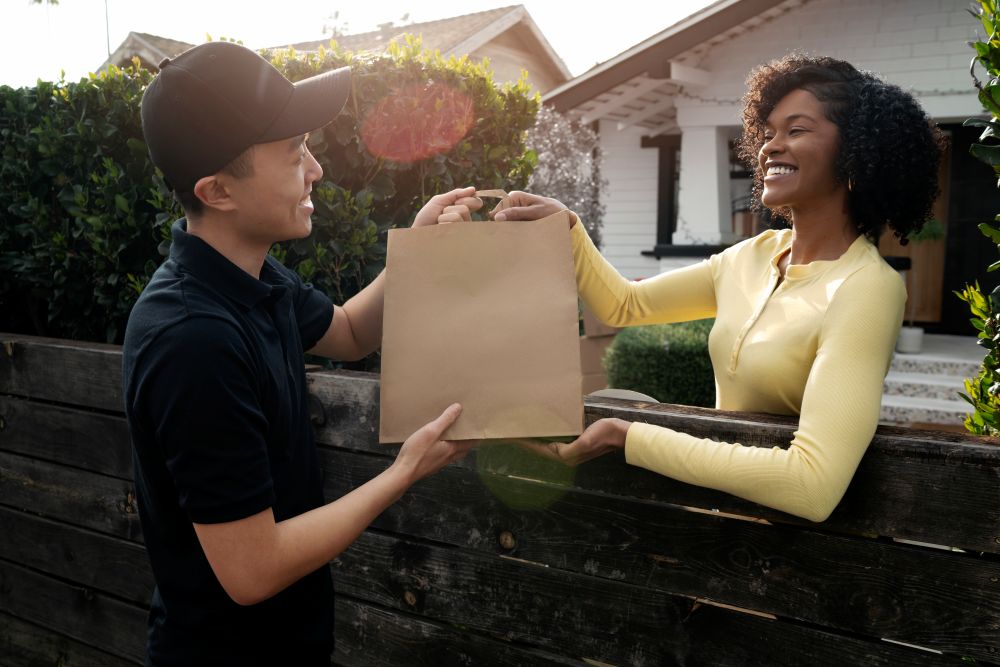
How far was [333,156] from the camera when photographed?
3.25 metres

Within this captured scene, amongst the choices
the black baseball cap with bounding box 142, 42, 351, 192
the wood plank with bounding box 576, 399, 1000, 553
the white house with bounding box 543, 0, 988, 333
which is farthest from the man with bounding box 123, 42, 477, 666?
the white house with bounding box 543, 0, 988, 333

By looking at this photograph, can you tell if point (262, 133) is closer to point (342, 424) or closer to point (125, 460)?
point (342, 424)

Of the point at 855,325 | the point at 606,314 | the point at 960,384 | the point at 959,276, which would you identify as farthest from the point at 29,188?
the point at 959,276

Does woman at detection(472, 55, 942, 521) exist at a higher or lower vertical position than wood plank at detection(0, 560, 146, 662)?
higher

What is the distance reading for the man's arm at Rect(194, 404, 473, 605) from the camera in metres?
1.52

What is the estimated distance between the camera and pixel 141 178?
382 centimetres

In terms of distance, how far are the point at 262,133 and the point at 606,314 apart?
1.25 metres

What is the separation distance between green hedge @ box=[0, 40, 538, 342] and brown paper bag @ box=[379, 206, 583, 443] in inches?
58.2

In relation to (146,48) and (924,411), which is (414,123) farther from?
(146,48)

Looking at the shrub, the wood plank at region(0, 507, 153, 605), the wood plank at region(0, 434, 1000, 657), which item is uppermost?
the shrub

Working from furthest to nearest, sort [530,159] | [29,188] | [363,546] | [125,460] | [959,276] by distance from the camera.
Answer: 1. [959,276]
2. [29,188]
3. [530,159]
4. [125,460]
5. [363,546]

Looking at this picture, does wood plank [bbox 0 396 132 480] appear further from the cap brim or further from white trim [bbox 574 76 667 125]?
white trim [bbox 574 76 667 125]

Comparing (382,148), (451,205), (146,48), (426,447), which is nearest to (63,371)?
(382,148)

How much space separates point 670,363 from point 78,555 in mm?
5490
